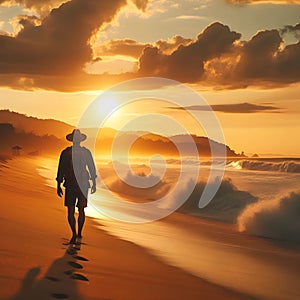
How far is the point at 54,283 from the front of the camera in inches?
239

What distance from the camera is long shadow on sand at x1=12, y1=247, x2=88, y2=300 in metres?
5.54

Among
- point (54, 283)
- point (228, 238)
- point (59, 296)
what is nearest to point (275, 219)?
point (228, 238)

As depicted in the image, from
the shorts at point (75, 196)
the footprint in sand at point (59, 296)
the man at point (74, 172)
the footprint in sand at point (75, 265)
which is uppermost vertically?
the man at point (74, 172)

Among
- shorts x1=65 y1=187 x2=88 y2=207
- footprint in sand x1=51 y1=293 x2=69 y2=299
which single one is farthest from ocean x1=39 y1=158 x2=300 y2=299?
footprint in sand x1=51 y1=293 x2=69 y2=299

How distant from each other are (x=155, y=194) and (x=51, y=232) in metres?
17.0

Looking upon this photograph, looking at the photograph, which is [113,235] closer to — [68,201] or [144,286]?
[68,201]

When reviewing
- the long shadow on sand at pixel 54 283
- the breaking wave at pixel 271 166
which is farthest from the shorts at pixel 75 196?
the breaking wave at pixel 271 166

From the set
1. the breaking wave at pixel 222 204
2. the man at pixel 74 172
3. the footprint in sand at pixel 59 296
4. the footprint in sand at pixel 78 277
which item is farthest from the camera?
the breaking wave at pixel 222 204

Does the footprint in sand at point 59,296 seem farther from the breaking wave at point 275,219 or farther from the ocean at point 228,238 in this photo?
the breaking wave at point 275,219

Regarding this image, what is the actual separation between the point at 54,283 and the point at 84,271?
32.2 inches

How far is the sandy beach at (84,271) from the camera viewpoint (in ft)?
19.3

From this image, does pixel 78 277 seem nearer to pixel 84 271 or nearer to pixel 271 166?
pixel 84 271

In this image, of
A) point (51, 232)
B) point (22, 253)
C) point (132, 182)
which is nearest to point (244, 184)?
point (132, 182)

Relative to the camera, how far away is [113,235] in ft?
34.9
